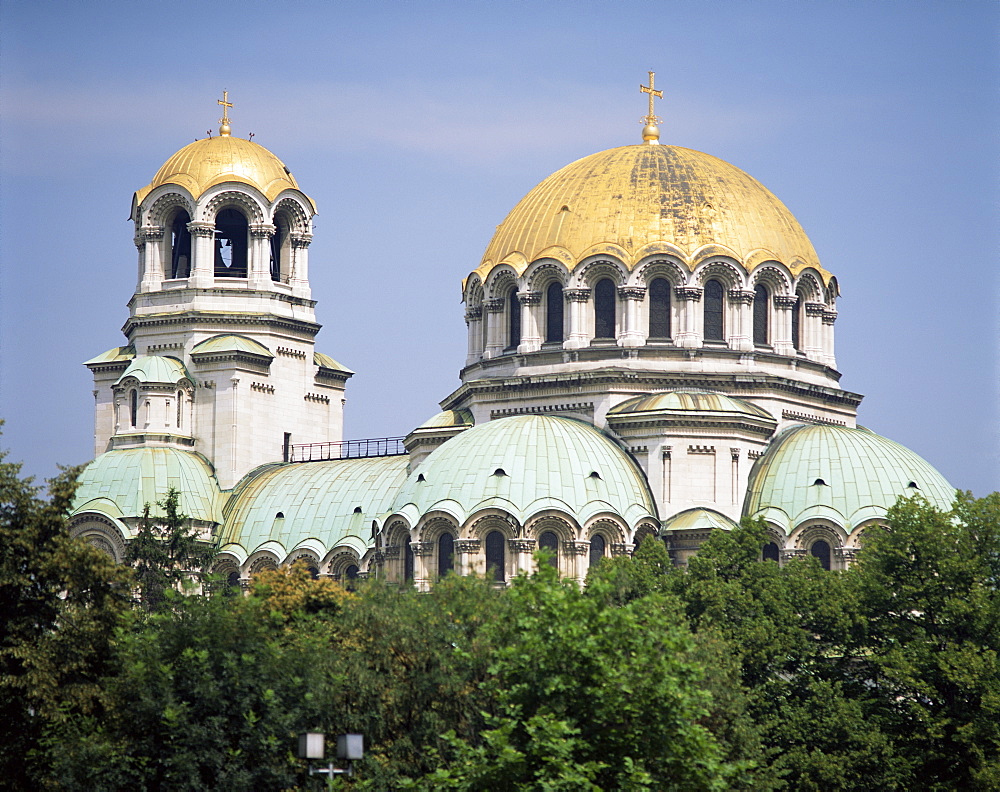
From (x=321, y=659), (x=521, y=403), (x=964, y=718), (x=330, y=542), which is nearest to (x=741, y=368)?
(x=521, y=403)

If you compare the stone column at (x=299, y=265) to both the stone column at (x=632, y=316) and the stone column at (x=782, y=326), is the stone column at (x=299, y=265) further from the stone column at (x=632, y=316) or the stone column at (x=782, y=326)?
the stone column at (x=782, y=326)

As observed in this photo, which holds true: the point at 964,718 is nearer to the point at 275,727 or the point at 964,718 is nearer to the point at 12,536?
the point at 275,727

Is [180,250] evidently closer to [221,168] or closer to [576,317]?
[221,168]

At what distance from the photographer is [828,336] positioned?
73.2m

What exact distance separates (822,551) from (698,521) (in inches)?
144

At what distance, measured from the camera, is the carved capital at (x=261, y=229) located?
7738 centimetres

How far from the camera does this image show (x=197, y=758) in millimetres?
41969

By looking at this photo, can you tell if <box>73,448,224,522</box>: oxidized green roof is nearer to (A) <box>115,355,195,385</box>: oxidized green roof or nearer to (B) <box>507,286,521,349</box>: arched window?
(A) <box>115,355,195,385</box>: oxidized green roof

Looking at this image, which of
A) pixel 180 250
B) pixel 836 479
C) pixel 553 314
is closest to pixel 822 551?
pixel 836 479

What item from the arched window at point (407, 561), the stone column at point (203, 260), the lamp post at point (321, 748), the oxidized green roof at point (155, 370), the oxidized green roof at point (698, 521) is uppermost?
the stone column at point (203, 260)

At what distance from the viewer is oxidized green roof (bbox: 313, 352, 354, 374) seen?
80.1 m

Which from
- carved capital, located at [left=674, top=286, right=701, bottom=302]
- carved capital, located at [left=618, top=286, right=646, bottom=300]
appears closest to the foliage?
carved capital, located at [left=618, top=286, right=646, bottom=300]

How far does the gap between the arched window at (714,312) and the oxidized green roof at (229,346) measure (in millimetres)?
15567

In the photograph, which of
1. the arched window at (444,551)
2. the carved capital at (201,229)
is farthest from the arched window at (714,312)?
the carved capital at (201,229)
